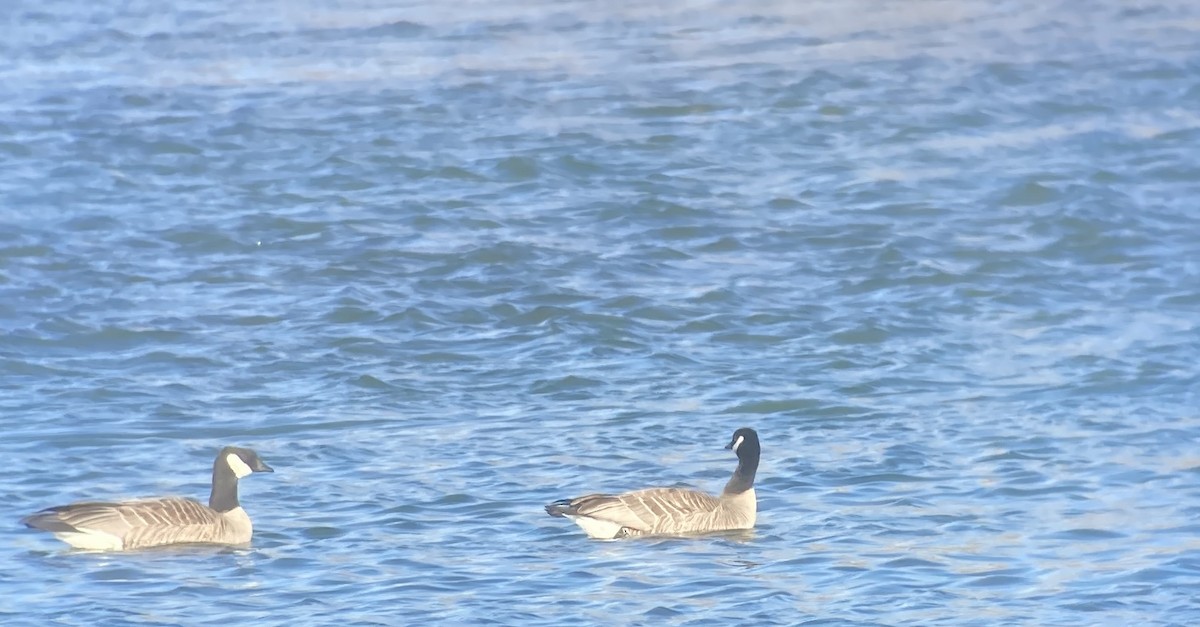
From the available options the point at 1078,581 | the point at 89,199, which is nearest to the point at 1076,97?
the point at 89,199

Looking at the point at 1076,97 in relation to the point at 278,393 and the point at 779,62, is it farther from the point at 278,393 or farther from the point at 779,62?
the point at 278,393

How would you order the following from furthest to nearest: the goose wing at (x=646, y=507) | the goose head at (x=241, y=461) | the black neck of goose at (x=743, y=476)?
1. the black neck of goose at (x=743, y=476)
2. the goose head at (x=241, y=461)
3. the goose wing at (x=646, y=507)

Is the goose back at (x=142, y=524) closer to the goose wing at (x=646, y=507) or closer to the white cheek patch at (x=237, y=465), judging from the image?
the white cheek patch at (x=237, y=465)

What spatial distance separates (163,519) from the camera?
13109mm

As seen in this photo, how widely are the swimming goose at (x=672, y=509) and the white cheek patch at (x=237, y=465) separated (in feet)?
6.66

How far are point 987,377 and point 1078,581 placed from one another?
16.5 feet

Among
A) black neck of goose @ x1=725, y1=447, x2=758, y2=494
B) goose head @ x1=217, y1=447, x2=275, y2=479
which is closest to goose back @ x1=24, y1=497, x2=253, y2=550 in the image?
goose head @ x1=217, y1=447, x2=275, y2=479

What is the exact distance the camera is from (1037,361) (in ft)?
57.1

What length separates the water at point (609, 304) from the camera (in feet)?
41.0

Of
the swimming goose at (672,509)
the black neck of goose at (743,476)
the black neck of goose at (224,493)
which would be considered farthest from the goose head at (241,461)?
the black neck of goose at (743,476)

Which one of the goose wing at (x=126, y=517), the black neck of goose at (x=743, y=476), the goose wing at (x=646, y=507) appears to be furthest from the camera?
the black neck of goose at (x=743, y=476)

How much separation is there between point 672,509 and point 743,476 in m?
0.59

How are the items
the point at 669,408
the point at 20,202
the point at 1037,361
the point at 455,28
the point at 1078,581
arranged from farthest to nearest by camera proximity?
1. the point at 455,28
2. the point at 20,202
3. the point at 1037,361
4. the point at 669,408
5. the point at 1078,581

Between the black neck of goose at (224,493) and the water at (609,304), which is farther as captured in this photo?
the black neck of goose at (224,493)
